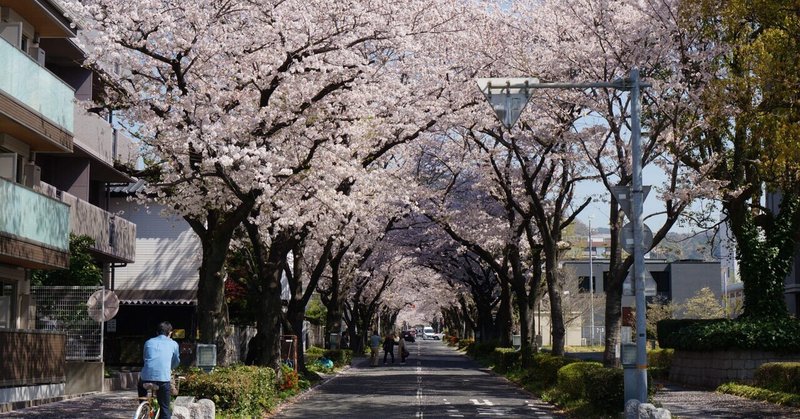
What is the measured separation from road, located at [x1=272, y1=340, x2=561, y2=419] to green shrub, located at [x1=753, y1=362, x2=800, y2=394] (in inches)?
218

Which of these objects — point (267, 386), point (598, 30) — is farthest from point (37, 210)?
point (598, 30)

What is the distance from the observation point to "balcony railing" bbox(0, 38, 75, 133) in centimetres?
1933

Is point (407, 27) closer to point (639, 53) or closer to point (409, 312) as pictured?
point (639, 53)

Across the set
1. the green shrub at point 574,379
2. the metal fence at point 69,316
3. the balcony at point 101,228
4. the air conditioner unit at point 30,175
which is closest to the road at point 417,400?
the green shrub at point 574,379

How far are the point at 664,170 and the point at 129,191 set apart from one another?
22275 mm

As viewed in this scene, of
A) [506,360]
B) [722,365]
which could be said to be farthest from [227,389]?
[506,360]

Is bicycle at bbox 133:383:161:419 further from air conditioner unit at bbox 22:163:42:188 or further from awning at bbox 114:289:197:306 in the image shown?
awning at bbox 114:289:197:306

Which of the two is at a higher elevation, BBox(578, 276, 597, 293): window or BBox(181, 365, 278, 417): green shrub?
BBox(578, 276, 597, 293): window

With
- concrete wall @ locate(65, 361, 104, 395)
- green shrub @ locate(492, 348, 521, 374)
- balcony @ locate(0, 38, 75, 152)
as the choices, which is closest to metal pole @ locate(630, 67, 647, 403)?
balcony @ locate(0, 38, 75, 152)

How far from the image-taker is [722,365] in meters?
27.4

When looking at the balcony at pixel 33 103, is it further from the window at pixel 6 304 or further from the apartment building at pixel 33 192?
the window at pixel 6 304

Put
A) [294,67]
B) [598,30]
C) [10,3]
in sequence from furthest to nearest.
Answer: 1. [598,30]
2. [10,3]
3. [294,67]

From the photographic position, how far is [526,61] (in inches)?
1042

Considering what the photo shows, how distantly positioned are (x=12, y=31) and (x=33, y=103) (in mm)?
1645
